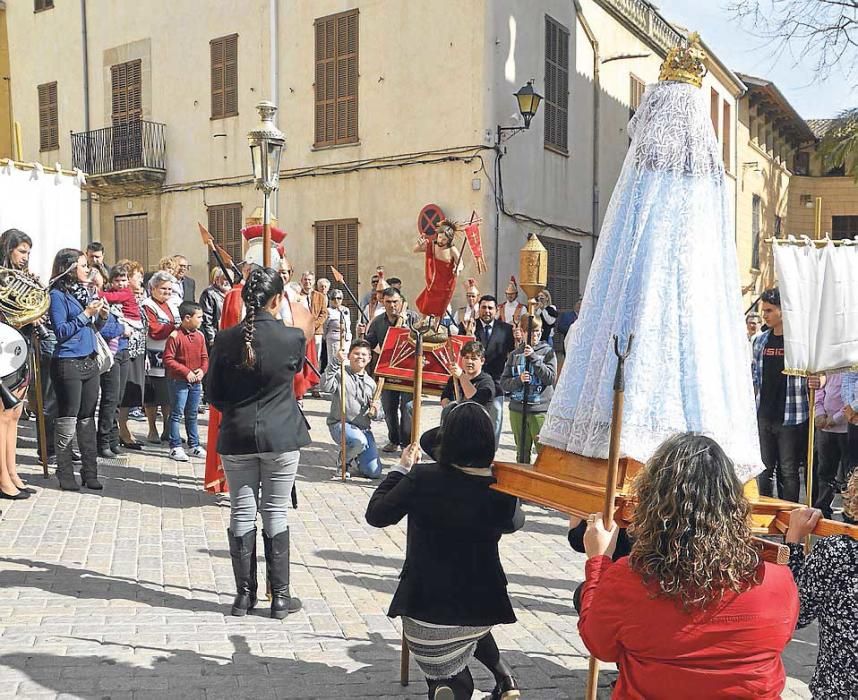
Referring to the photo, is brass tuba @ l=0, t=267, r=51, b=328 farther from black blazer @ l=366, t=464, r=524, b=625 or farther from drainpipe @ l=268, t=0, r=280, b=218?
drainpipe @ l=268, t=0, r=280, b=218

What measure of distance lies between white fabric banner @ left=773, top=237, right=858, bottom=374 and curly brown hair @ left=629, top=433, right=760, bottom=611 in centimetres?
422

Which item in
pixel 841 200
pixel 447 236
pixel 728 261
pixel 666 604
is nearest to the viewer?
pixel 666 604

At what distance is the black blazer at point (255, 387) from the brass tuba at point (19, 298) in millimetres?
2764

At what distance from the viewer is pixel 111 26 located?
2162 centimetres

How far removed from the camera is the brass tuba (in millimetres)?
7051

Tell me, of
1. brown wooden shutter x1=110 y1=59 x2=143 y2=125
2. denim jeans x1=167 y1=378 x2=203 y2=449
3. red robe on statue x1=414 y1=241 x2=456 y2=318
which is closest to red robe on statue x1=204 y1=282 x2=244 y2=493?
red robe on statue x1=414 y1=241 x2=456 y2=318

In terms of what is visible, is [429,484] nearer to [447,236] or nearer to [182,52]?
[447,236]

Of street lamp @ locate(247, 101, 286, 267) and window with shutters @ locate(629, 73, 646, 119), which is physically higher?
window with shutters @ locate(629, 73, 646, 119)

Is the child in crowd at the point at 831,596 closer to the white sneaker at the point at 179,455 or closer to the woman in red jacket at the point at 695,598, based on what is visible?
the woman in red jacket at the point at 695,598

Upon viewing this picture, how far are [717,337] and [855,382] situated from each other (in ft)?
14.0

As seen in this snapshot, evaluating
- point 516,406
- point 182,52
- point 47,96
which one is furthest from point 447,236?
point 47,96

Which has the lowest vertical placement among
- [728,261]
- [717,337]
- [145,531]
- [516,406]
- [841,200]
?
[145,531]

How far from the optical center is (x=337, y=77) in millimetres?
17938

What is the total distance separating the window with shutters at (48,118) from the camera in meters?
23.0
